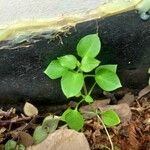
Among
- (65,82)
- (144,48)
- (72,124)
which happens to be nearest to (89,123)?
(72,124)

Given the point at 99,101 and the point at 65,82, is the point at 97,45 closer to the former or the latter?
the point at 65,82

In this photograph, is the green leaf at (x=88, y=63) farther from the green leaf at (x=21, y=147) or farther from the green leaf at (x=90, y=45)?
the green leaf at (x=21, y=147)

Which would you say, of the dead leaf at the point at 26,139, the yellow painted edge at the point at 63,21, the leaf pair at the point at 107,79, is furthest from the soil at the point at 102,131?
the yellow painted edge at the point at 63,21

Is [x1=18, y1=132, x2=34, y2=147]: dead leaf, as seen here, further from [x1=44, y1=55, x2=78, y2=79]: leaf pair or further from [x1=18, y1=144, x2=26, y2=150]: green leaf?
[x1=44, y1=55, x2=78, y2=79]: leaf pair

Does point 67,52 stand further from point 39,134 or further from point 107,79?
point 39,134

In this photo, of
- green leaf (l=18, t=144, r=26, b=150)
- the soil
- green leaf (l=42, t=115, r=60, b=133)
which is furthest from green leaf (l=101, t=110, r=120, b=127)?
green leaf (l=18, t=144, r=26, b=150)

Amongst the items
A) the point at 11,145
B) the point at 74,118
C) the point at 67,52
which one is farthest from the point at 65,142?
the point at 67,52
